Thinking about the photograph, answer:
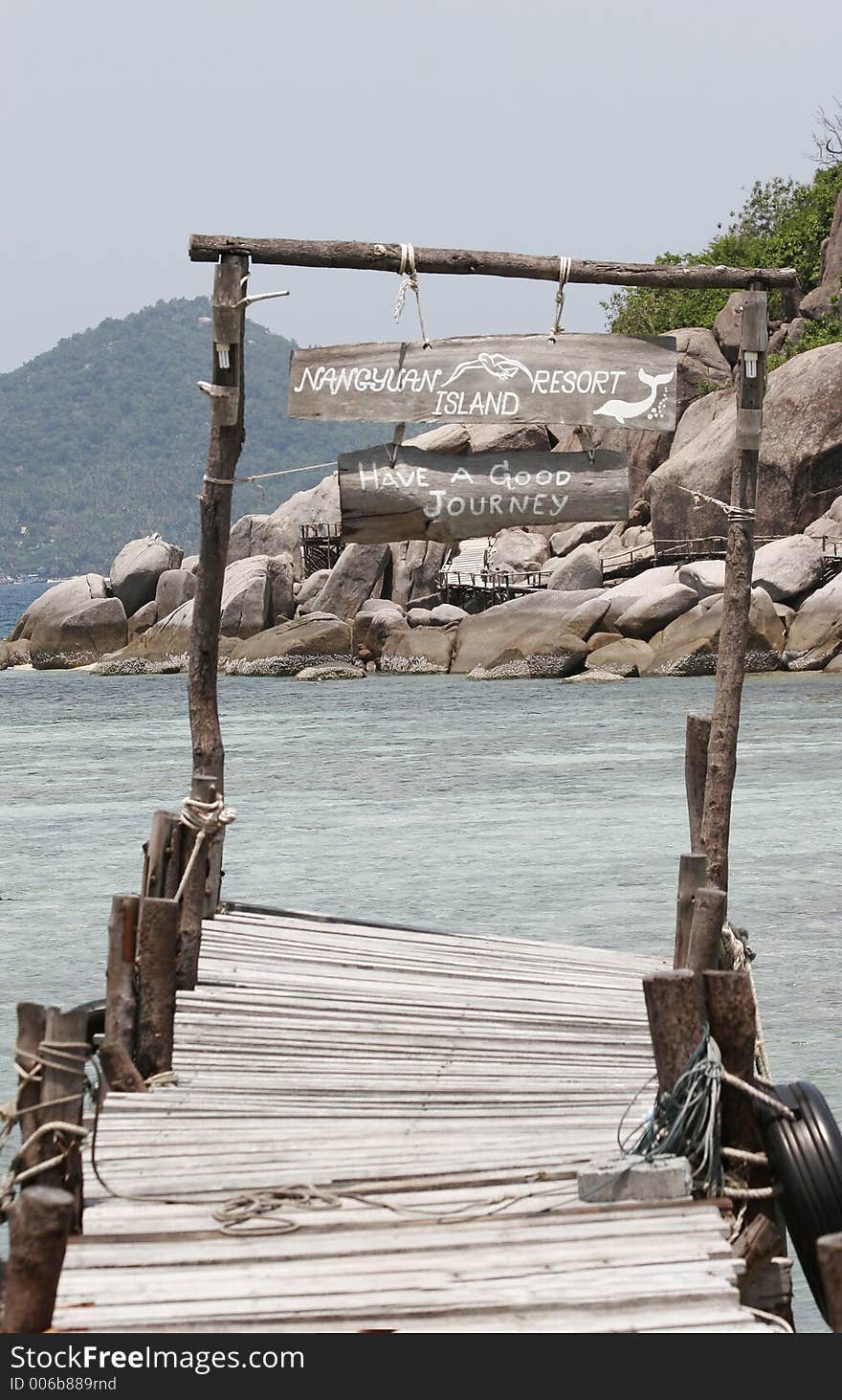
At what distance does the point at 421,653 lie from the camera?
149 ft

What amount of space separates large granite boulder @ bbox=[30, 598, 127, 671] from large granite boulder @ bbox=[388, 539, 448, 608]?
919 cm

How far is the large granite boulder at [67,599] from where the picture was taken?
55.7 metres

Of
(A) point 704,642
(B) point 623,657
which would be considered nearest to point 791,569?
(A) point 704,642

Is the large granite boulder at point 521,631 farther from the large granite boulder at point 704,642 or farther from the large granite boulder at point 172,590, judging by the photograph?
the large granite boulder at point 172,590

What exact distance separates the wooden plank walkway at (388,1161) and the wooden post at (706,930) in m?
0.63

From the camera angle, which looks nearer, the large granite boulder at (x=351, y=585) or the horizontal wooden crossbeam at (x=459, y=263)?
the horizontal wooden crossbeam at (x=459, y=263)

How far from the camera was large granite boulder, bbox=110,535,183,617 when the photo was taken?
54.4 meters

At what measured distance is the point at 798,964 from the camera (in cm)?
1400

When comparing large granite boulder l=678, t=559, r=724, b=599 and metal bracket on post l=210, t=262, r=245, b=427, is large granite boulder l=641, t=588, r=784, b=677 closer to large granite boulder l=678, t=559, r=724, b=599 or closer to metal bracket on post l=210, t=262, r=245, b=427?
large granite boulder l=678, t=559, r=724, b=599

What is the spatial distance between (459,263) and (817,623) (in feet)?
108

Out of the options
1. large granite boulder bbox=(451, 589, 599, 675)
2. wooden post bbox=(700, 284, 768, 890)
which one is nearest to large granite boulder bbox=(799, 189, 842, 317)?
large granite boulder bbox=(451, 589, 599, 675)

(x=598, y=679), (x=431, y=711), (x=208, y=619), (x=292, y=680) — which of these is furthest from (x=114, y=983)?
(x=292, y=680)

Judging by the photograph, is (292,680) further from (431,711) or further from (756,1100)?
(756,1100)

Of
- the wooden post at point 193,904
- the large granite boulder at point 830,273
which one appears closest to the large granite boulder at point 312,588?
the large granite boulder at point 830,273
